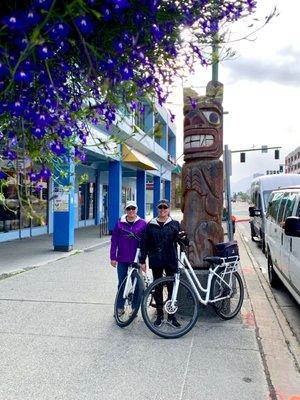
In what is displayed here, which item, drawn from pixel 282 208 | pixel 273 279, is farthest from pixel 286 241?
pixel 273 279

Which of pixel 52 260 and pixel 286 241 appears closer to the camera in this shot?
pixel 286 241

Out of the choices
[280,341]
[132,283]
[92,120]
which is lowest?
[280,341]

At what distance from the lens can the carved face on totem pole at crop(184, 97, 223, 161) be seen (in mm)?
7055

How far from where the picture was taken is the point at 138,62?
228 centimetres

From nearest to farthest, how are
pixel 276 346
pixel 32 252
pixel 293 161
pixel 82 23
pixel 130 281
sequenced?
pixel 82 23 → pixel 276 346 → pixel 130 281 → pixel 32 252 → pixel 293 161

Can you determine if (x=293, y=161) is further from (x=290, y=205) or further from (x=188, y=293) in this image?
(x=188, y=293)

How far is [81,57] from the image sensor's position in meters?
2.15

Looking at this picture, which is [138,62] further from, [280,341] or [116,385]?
[280,341]

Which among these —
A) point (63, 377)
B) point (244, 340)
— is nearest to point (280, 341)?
point (244, 340)

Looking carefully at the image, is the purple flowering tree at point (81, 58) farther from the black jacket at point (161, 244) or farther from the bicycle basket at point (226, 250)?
the bicycle basket at point (226, 250)

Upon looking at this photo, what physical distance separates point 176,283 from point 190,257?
115 cm

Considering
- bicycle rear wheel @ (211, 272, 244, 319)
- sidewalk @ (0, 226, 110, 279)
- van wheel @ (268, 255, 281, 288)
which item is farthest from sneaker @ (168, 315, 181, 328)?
sidewalk @ (0, 226, 110, 279)

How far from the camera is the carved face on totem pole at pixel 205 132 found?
7055 millimetres

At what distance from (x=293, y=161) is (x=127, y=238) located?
132135mm
